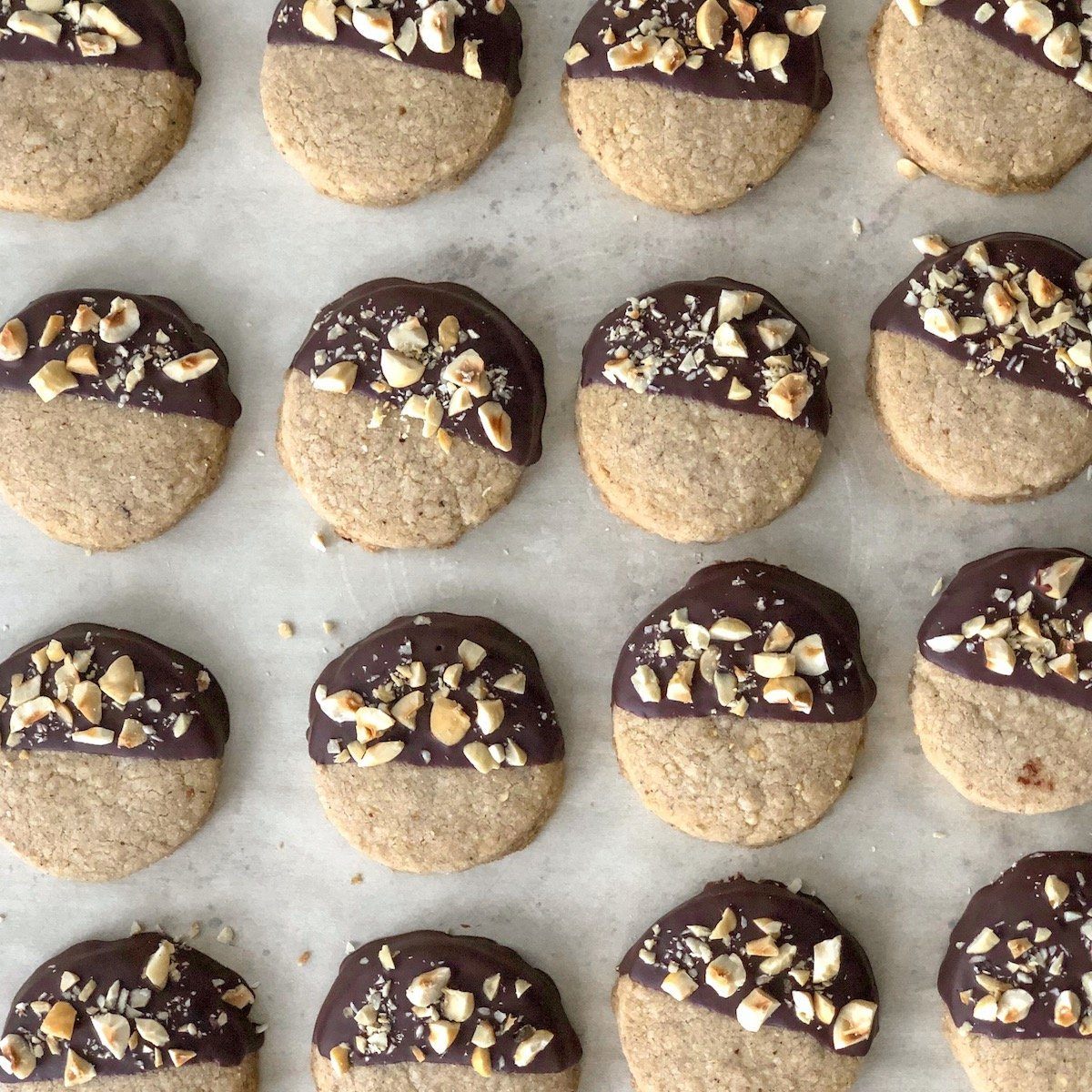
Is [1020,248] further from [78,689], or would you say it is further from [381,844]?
[78,689]

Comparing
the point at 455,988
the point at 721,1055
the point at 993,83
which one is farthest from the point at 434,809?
the point at 993,83

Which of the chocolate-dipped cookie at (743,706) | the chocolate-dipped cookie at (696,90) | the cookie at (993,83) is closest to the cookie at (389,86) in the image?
the chocolate-dipped cookie at (696,90)

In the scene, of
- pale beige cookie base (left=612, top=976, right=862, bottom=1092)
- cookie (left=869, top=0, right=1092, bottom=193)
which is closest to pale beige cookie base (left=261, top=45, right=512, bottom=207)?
cookie (left=869, top=0, right=1092, bottom=193)

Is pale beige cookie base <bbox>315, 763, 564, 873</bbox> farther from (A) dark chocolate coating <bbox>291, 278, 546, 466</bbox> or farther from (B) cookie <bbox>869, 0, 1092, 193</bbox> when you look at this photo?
(B) cookie <bbox>869, 0, 1092, 193</bbox>

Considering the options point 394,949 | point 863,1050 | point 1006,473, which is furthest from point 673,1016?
point 1006,473

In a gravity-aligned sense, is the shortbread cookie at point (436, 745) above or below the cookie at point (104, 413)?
below

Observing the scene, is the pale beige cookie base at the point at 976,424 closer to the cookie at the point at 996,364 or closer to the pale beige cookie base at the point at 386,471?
the cookie at the point at 996,364

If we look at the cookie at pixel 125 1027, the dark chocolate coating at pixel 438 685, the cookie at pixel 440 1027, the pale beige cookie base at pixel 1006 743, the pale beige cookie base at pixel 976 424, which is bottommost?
the cookie at pixel 125 1027

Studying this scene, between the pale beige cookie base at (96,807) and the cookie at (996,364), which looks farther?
the pale beige cookie base at (96,807)
